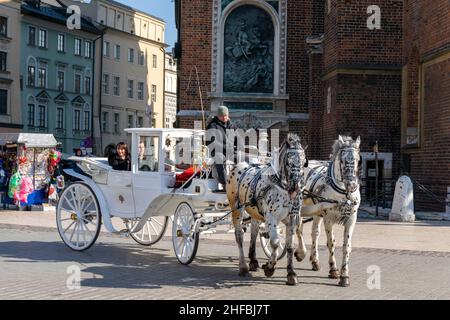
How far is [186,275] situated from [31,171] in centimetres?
1369

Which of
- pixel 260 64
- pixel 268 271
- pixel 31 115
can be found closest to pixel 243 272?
pixel 268 271

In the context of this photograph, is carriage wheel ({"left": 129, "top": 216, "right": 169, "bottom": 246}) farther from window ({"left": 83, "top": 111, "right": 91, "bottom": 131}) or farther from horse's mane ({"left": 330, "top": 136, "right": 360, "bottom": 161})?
window ({"left": 83, "top": 111, "right": 91, "bottom": 131})

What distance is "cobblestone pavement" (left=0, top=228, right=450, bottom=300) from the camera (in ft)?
31.2

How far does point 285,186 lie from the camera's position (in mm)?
10281

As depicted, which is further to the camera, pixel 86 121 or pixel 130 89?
pixel 130 89

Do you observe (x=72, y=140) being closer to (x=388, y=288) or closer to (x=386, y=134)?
(x=386, y=134)

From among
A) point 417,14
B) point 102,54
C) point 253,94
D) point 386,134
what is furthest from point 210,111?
point 102,54

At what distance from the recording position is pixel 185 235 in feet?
38.9

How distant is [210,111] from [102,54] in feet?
134

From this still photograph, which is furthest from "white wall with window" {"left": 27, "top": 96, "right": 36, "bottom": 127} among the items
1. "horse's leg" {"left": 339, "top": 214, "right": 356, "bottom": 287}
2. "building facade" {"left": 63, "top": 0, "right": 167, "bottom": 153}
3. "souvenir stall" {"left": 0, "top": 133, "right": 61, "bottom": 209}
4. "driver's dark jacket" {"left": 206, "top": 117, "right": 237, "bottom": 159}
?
"horse's leg" {"left": 339, "top": 214, "right": 356, "bottom": 287}

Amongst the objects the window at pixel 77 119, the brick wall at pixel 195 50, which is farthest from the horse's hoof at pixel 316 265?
the window at pixel 77 119

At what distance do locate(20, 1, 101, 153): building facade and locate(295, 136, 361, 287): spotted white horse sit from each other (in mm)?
46314

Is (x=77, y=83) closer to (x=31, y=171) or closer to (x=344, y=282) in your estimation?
(x=31, y=171)

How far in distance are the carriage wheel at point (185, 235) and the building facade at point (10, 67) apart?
149ft
